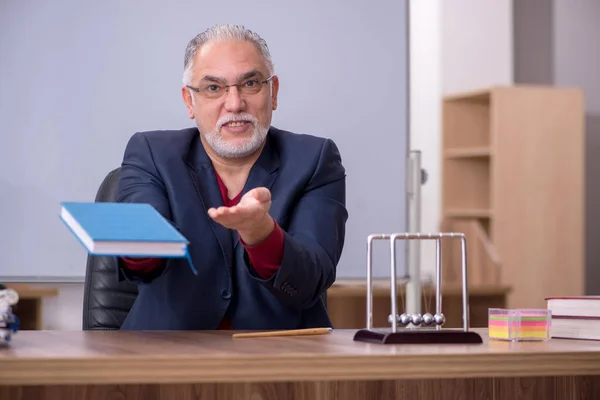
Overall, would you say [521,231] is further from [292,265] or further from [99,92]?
[292,265]

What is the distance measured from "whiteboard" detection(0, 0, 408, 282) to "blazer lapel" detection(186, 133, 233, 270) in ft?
3.25

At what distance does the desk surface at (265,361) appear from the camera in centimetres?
112

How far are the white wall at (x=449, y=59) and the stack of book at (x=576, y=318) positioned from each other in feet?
13.9

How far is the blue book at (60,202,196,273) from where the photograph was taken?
1207 mm

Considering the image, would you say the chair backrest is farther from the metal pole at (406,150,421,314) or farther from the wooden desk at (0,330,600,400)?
the metal pole at (406,150,421,314)

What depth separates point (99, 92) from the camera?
2971 mm

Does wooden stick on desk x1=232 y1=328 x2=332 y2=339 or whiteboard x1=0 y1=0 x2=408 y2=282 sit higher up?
whiteboard x1=0 y1=0 x2=408 y2=282

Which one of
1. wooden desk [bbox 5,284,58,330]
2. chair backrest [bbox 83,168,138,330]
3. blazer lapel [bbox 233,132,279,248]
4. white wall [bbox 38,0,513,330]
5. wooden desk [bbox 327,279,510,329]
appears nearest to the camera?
blazer lapel [bbox 233,132,279,248]

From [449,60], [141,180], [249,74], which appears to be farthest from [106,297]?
[449,60]

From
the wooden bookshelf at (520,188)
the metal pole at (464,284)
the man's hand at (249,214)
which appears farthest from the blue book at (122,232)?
the wooden bookshelf at (520,188)

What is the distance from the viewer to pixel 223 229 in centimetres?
188

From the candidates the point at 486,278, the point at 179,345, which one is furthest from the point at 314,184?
the point at 486,278

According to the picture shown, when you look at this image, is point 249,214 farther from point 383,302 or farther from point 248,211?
point 383,302

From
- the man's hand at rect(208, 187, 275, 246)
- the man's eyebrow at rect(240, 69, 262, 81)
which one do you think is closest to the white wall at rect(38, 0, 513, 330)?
the man's eyebrow at rect(240, 69, 262, 81)
